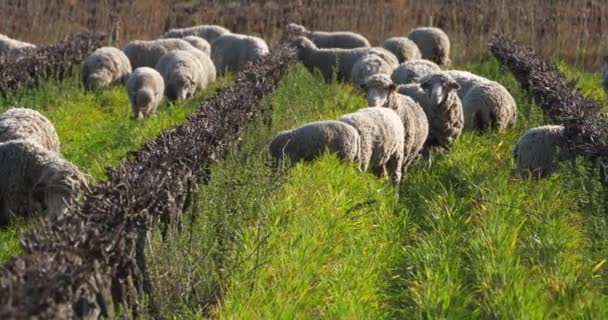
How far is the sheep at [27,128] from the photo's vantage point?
986 centimetres

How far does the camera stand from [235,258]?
6.41m

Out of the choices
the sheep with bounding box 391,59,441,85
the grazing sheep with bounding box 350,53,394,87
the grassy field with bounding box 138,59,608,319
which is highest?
the grassy field with bounding box 138,59,608,319

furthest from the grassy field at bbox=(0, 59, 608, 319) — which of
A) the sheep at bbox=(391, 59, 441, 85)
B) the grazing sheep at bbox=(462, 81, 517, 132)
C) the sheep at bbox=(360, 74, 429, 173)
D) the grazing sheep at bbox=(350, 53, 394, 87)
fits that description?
the grazing sheep at bbox=(350, 53, 394, 87)

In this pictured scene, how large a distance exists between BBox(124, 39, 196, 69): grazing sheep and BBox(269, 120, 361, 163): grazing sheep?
34.7ft

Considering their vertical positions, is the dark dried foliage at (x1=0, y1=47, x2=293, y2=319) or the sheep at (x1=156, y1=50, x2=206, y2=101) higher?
the dark dried foliage at (x1=0, y1=47, x2=293, y2=319)

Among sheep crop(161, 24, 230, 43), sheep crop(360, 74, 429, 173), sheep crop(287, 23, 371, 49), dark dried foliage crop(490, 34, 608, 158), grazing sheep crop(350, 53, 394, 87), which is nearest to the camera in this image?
dark dried foliage crop(490, 34, 608, 158)

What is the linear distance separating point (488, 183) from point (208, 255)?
3601 mm

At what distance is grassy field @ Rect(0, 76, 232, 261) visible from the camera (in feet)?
38.4

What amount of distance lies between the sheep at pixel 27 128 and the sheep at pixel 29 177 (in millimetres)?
956

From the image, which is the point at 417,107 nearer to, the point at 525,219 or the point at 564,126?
the point at 564,126

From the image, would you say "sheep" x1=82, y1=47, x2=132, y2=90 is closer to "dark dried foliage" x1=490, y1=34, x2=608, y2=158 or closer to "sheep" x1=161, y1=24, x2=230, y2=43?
"sheep" x1=161, y1=24, x2=230, y2=43

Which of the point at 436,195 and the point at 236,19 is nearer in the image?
the point at 436,195

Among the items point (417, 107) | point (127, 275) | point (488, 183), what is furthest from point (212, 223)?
point (417, 107)

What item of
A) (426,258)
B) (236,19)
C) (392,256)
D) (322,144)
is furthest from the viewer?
(236,19)
